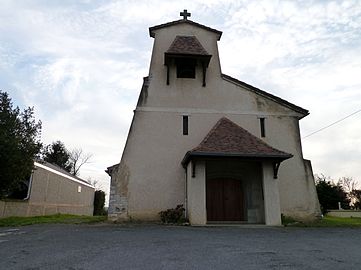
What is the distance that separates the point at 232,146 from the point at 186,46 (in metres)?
6.22

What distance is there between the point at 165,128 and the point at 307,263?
11.5 metres

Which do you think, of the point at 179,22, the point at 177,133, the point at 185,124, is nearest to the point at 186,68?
the point at 179,22

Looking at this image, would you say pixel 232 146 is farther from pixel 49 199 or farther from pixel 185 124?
pixel 49 199

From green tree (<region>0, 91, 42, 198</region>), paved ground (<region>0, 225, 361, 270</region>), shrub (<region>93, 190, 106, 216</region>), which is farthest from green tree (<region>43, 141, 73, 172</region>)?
paved ground (<region>0, 225, 361, 270</region>)

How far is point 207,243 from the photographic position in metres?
7.82

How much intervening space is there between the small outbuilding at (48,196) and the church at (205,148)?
767 cm

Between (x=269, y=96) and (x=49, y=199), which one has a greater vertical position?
(x=269, y=96)

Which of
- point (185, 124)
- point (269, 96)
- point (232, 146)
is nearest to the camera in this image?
point (232, 146)

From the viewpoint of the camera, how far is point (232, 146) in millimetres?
14227

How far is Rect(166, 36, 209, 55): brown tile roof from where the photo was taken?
1662cm

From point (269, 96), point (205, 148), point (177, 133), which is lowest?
point (205, 148)

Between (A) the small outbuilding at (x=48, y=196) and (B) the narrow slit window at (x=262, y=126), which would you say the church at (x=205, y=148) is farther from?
(A) the small outbuilding at (x=48, y=196)

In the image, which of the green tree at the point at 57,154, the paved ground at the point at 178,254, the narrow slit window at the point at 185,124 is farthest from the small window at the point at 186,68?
the green tree at the point at 57,154

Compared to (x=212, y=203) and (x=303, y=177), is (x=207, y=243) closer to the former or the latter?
(x=212, y=203)
